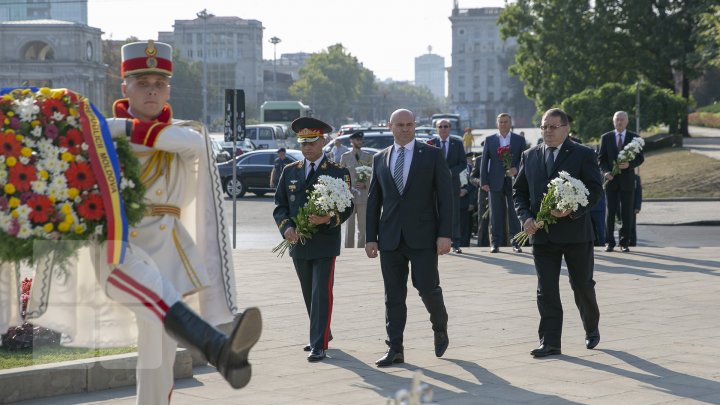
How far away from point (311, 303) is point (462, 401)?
2.14 m

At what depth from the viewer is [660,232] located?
22.1 meters

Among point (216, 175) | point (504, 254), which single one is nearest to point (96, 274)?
point (216, 175)

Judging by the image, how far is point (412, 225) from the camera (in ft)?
29.4

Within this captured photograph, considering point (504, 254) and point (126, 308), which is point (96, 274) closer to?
point (126, 308)

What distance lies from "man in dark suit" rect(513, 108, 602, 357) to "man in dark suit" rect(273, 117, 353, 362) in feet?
4.97

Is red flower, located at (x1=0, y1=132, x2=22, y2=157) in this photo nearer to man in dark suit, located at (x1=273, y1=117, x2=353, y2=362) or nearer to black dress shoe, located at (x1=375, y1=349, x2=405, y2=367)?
man in dark suit, located at (x1=273, y1=117, x2=353, y2=362)

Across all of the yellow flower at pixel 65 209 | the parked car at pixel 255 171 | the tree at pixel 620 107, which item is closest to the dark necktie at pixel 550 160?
the yellow flower at pixel 65 209

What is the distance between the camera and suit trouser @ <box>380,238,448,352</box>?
8961mm

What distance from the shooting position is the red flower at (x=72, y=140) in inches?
220

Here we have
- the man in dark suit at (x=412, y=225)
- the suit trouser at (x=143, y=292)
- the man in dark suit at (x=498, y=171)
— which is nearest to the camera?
the suit trouser at (x=143, y=292)

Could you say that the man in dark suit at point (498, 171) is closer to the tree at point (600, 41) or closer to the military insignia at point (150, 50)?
the military insignia at point (150, 50)

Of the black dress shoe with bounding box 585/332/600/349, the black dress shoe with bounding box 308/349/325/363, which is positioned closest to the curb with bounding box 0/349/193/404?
the black dress shoe with bounding box 308/349/325/363

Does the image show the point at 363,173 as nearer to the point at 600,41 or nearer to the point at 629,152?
the point at 629,152

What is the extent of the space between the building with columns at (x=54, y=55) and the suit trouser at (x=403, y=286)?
9484 cm
